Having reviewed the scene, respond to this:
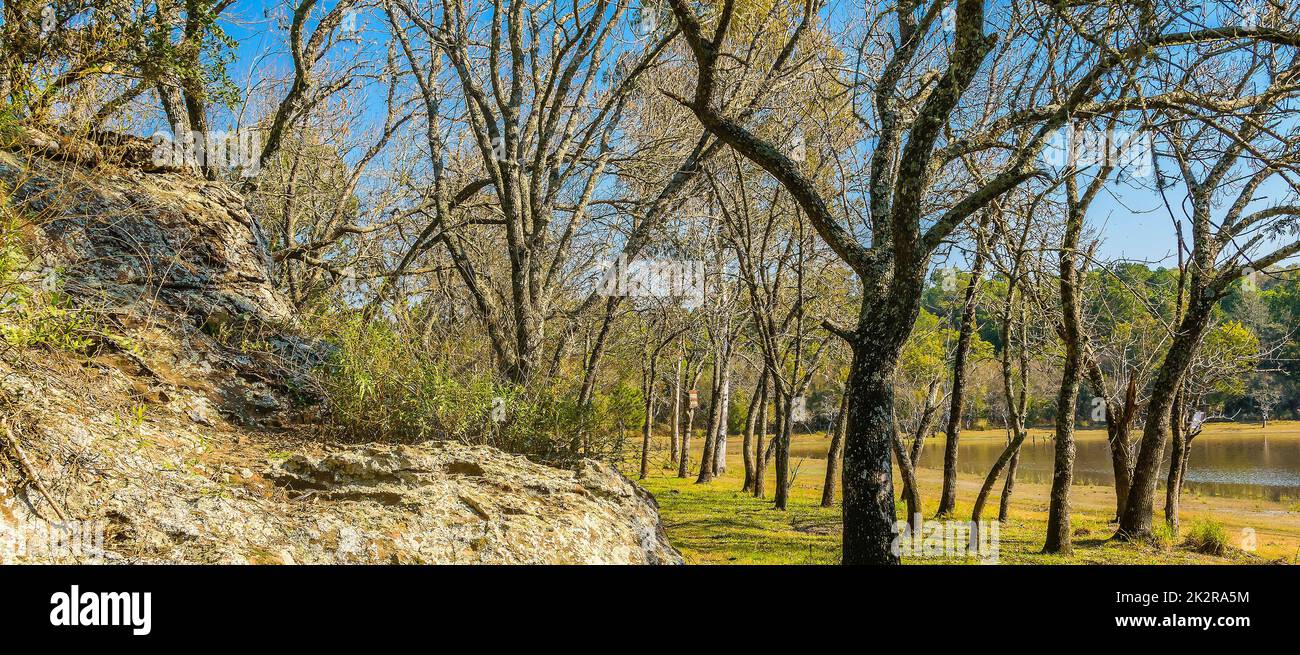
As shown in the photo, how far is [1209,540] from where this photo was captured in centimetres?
993

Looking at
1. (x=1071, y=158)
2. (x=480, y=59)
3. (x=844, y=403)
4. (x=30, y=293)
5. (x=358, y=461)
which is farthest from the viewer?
(x=844, y=403)

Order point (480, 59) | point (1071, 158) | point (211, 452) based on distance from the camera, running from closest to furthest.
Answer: point (211, 452) < point (1071, 158) < point (480, 59)

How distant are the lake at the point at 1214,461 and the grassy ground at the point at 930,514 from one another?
12.6ft

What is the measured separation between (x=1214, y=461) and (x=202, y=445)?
3883 cm

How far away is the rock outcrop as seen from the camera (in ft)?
8.63

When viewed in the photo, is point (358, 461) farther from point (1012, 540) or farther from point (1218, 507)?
point (1218, 507)

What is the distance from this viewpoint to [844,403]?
1371cm

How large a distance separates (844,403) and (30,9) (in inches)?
504

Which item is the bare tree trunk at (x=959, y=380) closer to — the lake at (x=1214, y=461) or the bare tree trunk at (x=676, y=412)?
the bare tree trunk at (x=676, y=412)

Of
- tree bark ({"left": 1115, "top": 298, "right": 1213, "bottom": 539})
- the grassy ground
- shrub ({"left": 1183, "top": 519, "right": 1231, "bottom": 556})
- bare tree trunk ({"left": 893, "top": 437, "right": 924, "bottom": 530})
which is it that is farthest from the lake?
bare tree trunk ({"left": 893, "top": 437, "right": 924, "bottom": 530})

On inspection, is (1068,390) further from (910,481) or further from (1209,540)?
(1209,540)

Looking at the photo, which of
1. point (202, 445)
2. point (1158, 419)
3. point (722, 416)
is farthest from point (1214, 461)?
point (202, 445)

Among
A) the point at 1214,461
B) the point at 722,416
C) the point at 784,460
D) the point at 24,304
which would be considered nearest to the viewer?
the point at 24,304

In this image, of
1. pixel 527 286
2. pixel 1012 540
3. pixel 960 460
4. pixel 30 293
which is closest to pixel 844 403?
pixel 1012 540
